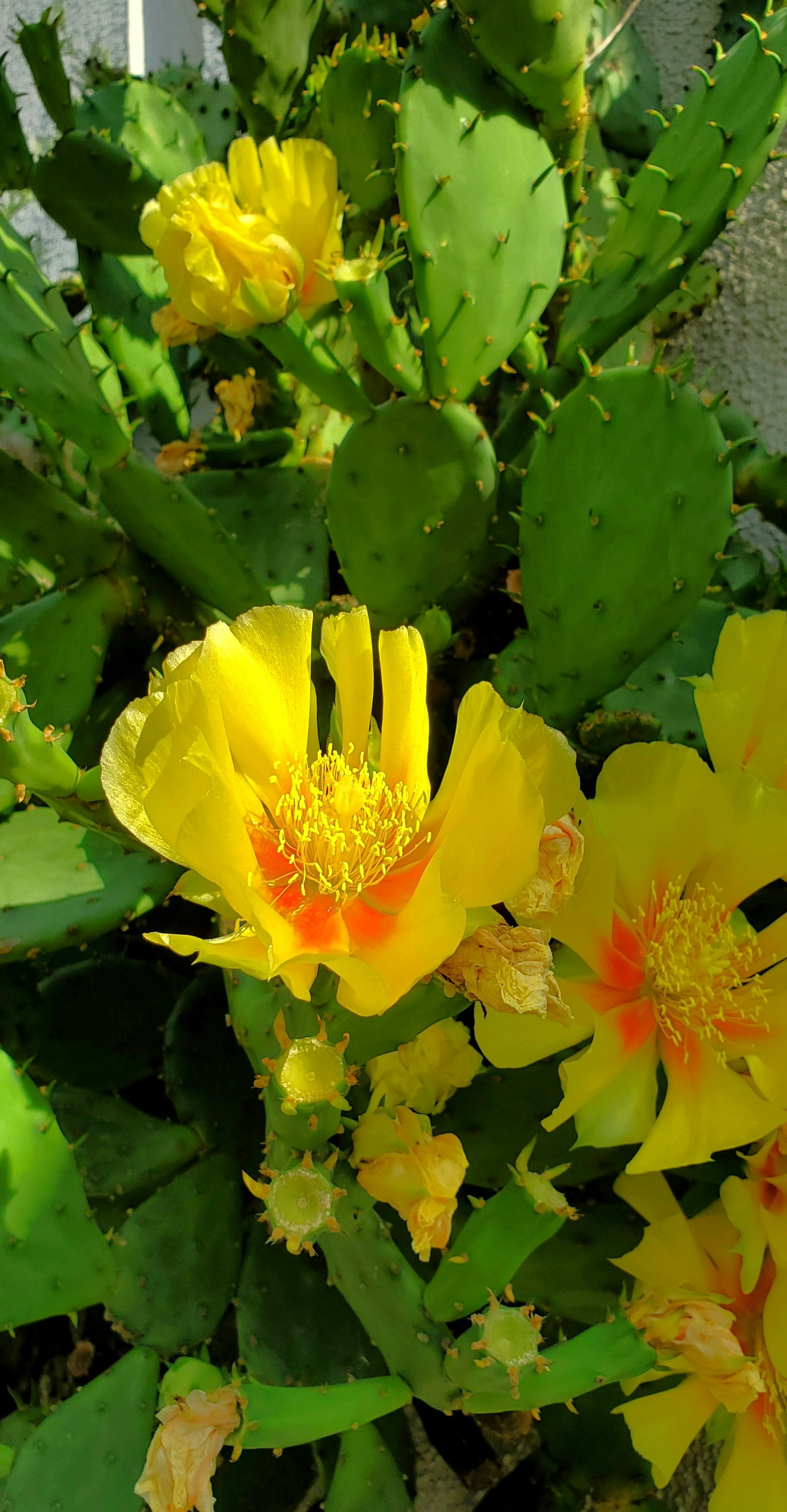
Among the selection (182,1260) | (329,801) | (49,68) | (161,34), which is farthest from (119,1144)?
(161,34)

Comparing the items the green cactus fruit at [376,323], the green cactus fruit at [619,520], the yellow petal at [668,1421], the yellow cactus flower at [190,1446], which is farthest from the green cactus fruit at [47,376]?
the yellow petal at [668,1421]

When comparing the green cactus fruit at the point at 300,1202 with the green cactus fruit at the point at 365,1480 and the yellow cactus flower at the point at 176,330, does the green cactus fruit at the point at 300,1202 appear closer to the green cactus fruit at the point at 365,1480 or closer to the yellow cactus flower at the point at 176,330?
the green cactus fruit at the point at 365,1480

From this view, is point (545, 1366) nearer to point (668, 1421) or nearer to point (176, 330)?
point (668, 1421)

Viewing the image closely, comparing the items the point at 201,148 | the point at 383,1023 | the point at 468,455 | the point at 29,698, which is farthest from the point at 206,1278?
the point at 201,148

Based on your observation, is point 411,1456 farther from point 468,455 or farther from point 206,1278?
point 468,455

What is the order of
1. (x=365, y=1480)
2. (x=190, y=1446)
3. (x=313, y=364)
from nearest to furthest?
(x=190, y=1446)
(x=365, y=1480)
(x=313, y=364)
